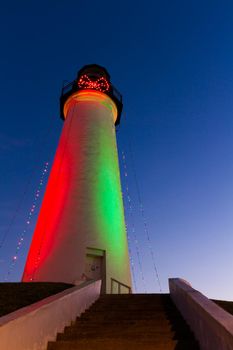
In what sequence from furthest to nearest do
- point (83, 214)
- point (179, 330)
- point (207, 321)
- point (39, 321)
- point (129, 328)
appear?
point (83, 214), point (129, 328), point (179, 330), point (39, 321), point (207, 321)

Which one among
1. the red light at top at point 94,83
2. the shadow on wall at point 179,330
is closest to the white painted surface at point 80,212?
the red light at top at point 94,83

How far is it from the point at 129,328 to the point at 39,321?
5.03ft

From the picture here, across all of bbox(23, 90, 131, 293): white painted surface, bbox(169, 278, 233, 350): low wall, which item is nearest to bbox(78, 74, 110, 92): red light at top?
bbox(23, 90, 131, 293): white painted surface

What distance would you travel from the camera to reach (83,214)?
11820 millimetres

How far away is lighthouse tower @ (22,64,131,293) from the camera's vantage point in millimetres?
11000

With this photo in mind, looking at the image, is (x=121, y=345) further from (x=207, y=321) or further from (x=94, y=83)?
(x=94, y=83)

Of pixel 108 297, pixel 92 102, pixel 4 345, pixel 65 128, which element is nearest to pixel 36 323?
pixel 4 345

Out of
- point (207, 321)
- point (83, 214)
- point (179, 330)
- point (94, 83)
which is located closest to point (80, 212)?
point (83, 214)

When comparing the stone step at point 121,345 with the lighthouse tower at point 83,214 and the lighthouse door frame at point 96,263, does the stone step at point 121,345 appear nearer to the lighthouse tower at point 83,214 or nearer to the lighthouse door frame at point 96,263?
the lighthouse tower at point 83,214

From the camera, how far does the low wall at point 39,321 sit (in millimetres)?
3609

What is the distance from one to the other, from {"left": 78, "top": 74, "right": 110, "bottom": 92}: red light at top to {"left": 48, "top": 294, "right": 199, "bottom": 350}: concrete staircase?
1184cm

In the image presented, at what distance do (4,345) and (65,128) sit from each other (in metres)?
12.7

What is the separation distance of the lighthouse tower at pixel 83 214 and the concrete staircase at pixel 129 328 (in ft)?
8.87

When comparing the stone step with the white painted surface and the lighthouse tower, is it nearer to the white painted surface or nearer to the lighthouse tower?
the lighthouse tower
